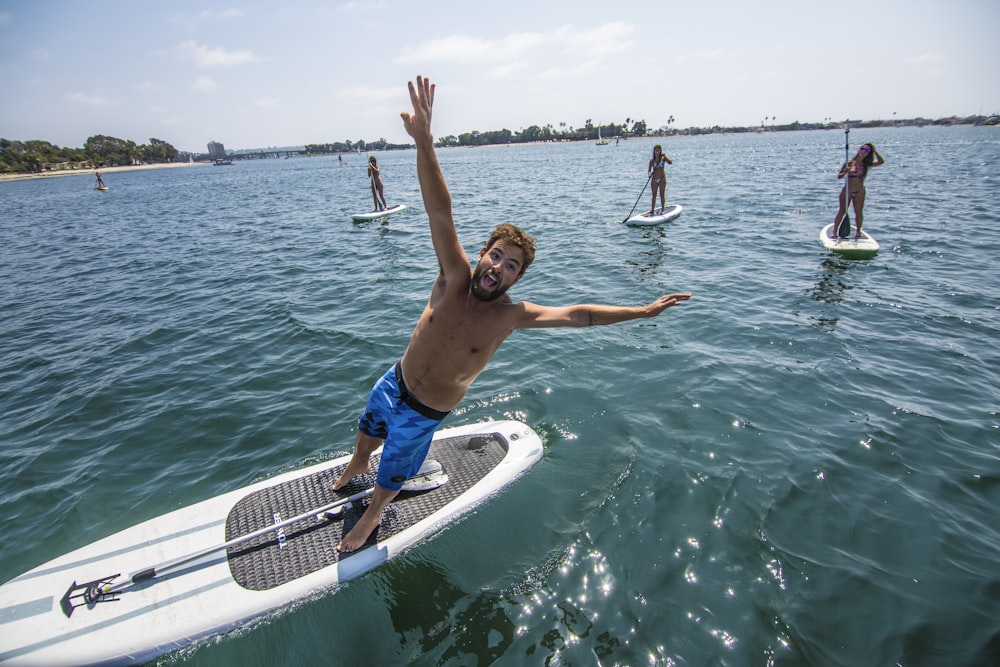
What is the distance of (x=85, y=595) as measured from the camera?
3609mm

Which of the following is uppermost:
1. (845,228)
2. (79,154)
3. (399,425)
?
(79,154)

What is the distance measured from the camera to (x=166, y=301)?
37.4ft

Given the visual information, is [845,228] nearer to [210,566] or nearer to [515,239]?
[515,239]

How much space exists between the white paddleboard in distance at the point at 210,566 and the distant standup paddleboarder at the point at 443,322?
1.21 feet

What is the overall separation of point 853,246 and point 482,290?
42.7 ft

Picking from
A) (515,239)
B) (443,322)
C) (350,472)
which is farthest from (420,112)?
(350,472)

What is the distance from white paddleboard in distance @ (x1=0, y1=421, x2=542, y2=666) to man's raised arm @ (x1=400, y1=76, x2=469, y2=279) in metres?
2.78

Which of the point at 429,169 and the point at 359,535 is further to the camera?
the point at 359,535

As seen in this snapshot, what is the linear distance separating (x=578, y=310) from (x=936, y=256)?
13.5 m

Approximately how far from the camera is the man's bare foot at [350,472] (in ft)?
15.3

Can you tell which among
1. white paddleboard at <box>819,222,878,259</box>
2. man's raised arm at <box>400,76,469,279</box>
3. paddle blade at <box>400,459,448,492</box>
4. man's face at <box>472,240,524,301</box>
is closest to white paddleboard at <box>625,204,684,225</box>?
white paddleboard at <box>819,222,878,259</box>

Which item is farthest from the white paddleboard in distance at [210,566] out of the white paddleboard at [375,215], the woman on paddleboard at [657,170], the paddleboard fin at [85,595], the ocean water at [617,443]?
the white paddleboard at [375,215]

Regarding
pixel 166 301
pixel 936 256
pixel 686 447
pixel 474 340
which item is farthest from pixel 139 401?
pixel 936 256

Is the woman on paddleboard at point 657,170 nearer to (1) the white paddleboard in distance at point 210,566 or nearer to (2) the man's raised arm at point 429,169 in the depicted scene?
(1) the white paddleboard in distance at point 210,566
